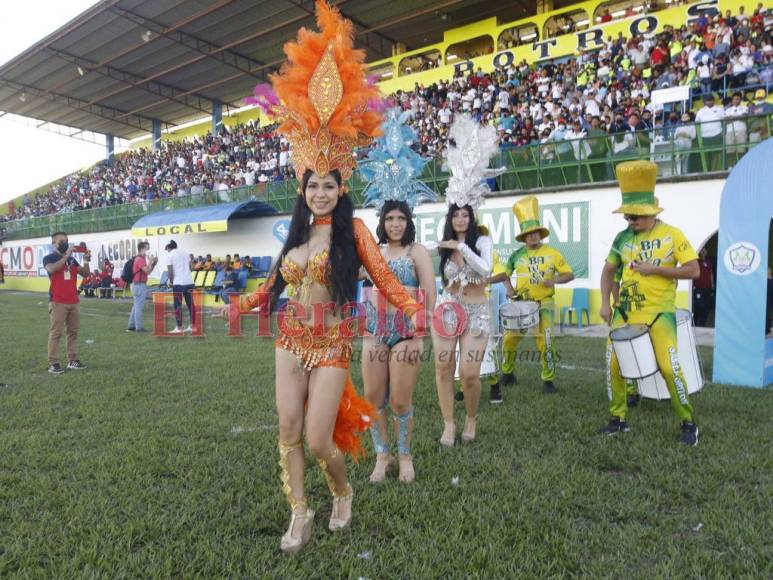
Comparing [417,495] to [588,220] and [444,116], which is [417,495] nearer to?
[588,220]

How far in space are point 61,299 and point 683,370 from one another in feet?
24.3

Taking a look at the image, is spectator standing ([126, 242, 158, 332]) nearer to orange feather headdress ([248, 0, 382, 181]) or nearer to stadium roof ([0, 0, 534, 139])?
orange feather headdress ([248, 0, 382, 181])

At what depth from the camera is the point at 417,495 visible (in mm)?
3438

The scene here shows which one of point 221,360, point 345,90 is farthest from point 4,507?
point 221,360

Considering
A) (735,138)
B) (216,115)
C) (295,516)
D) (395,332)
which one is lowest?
(295,516)

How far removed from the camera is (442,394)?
4422 mm

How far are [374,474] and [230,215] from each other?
1616cm

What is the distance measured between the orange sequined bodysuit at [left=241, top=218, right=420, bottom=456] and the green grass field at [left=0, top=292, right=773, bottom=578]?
2.29 feet

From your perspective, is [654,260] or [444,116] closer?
[654,260]

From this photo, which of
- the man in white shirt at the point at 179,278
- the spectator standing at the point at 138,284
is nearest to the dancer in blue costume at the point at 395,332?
the man in white shirt at the point at 179,278

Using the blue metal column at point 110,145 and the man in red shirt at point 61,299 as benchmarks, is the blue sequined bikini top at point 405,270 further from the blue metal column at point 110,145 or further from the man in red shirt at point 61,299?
the blue metal column at point 110,145

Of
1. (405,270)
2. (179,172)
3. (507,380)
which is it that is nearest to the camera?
(405,270)

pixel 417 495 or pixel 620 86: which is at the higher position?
pixel 620 86

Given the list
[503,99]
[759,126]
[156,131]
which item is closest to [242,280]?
[503,99]
